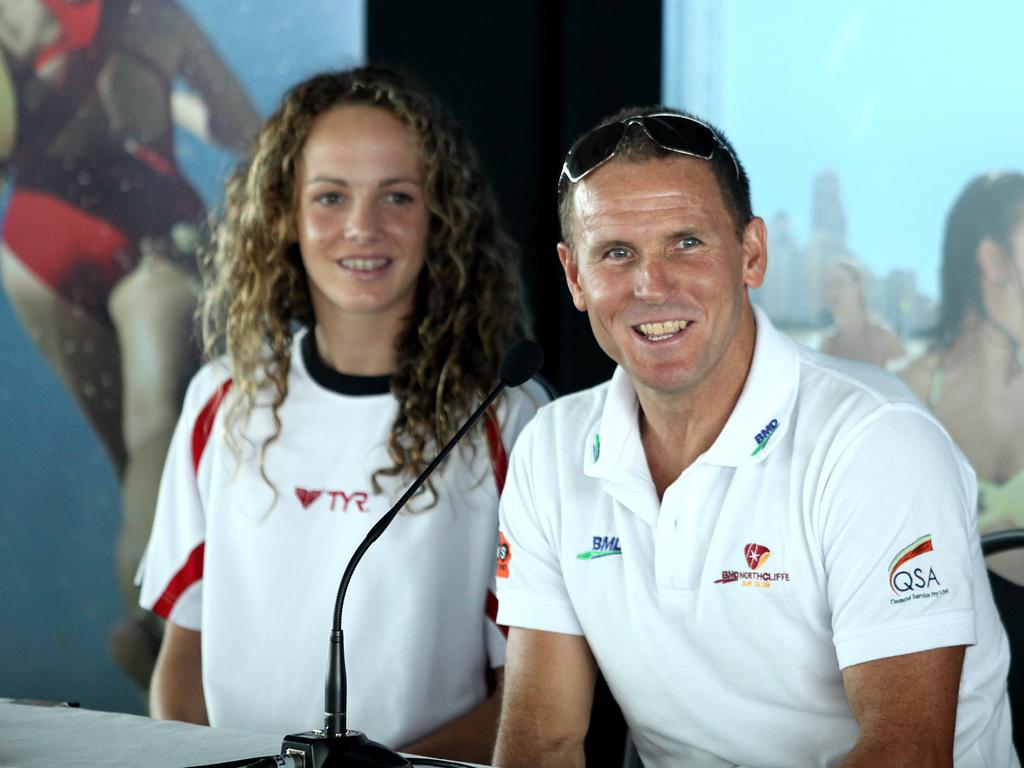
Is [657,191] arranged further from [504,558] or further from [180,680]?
[180,680]

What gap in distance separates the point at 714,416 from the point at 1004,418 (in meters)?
1.00

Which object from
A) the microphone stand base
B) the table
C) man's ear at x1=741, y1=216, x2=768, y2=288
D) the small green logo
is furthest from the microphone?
man's ear at x1=741, y1=216, x2=768, y2=288

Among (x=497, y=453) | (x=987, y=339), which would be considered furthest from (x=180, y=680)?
(x=987, y=339)

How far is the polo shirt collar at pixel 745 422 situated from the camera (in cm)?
162

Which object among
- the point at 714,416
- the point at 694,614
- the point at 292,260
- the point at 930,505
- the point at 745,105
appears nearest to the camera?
the point at 930,505

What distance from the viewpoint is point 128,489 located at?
309cm

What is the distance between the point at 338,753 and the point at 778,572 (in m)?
0.61

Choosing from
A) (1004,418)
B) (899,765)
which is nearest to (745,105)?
(1004,418)

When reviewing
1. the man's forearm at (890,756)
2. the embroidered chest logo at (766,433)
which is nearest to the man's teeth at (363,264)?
the embroidered chest logo at (766,433)

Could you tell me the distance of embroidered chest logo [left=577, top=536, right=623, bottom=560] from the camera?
1.69 meters

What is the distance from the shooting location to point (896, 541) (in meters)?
1.46

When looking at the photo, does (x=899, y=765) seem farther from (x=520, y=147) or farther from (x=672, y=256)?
(x=520, y=147)

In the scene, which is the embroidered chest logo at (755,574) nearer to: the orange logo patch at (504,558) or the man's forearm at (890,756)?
the man's forearm at (890,756)

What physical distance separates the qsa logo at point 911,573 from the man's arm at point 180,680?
1.30 m
